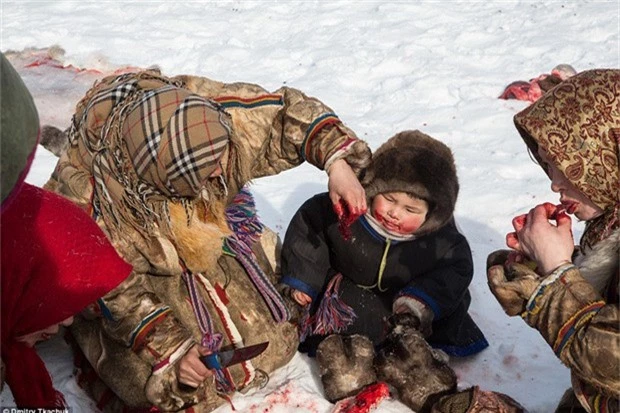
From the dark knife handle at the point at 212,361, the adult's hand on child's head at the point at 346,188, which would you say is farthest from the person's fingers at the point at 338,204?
the dark knife handle at the point at 212,361

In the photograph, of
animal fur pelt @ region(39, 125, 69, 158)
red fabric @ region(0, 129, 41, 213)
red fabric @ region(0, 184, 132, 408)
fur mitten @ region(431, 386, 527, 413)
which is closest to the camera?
red fabric @ region(0, 129, 41, 213)

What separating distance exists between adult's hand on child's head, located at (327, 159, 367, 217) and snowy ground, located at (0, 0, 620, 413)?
0.97 meters

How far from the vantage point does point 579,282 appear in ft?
7.24

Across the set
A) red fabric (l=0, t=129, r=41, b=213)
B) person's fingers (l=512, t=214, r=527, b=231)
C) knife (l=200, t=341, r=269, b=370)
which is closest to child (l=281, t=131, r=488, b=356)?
person's fingers (l=512, t=214, r=527, b=231)

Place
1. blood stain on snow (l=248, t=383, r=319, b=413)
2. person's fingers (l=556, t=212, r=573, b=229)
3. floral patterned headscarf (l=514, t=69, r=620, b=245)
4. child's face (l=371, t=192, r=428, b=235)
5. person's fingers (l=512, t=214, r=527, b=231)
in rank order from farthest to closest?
child's face (l=371, t=192, r=428, b=235) → blood stain on snow (l=248, t=383, r=319, b=413) → person's fingers (l=512, t=214, r=527, b=231) → person's fingers (l=556, t=212, r=573, b=229) → floral patterned headscarf (l=514, t=69, r=620, b=245)

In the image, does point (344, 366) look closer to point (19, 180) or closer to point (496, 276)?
point (496, 276)

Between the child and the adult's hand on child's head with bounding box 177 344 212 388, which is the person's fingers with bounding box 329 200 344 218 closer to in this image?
the child

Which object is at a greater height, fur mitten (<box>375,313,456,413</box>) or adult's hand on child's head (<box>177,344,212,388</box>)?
adult's hand on child's head (<box>177,344,212,388</box>)

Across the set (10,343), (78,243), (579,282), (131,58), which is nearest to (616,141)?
(579,282)

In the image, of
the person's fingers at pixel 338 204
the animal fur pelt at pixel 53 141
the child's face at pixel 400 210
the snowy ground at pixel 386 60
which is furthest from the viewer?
the animal fur pelt at pixel 53 141

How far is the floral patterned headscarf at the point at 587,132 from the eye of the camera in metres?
2.22

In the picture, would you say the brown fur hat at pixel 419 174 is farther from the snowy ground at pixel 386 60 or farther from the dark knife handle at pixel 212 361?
the dark knife handle at pixel 212 361

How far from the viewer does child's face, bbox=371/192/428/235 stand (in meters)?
3.00

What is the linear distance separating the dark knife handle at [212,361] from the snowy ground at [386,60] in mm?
1199
